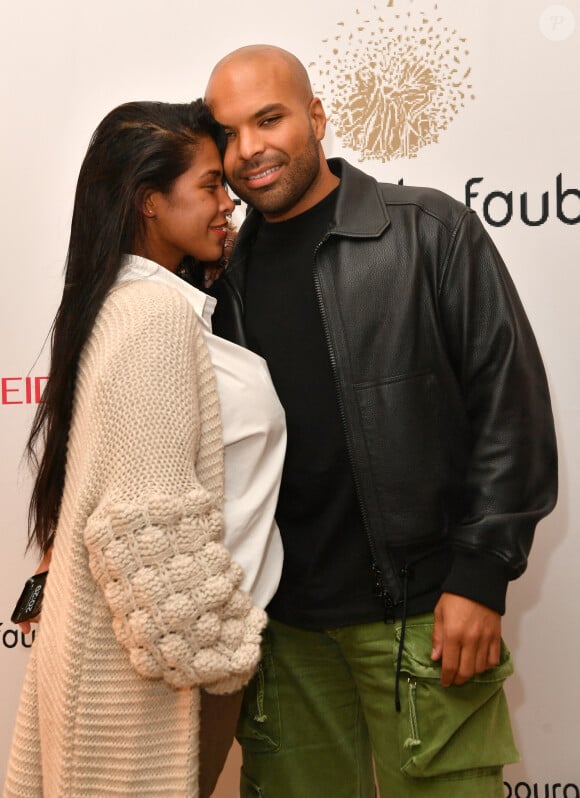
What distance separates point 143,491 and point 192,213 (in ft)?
1.93

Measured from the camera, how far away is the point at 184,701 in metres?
1.32

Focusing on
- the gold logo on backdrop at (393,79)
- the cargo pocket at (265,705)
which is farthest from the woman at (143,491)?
the gold logo on backdrop at (393,79)

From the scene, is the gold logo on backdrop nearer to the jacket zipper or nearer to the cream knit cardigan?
the jacket zipper

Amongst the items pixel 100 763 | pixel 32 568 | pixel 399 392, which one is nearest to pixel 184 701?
pixel 100 763

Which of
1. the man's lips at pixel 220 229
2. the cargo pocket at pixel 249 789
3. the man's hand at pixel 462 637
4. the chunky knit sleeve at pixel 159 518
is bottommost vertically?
the cargo pocket at pixel 249 789

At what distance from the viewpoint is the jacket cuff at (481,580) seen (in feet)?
4.67

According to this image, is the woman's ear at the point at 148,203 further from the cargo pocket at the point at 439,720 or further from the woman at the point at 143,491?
the cargo pocket at the point at 439,720

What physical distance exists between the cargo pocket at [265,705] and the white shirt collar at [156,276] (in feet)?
2.16

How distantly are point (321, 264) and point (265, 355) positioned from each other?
0.65ft

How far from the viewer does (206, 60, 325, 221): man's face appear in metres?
1.59

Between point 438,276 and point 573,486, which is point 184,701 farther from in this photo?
point 573,486

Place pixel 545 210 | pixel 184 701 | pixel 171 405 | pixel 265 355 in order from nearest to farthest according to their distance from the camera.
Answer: pixel 171 405, pixel 184 701, pixel 265 355, pixel 545 210

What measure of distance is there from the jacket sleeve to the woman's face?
432 mm

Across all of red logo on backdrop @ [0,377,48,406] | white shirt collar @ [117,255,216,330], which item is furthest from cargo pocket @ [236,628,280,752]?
red logo on backdrop @ [0,377,48,406]
